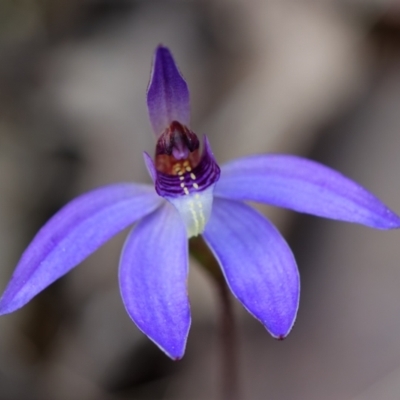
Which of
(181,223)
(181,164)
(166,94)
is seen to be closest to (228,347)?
(181,223)

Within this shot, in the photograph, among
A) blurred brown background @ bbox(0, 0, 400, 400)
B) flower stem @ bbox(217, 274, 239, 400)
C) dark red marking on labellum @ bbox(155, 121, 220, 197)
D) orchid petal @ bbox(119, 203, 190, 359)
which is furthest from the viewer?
blurred brown background @ bbox(0, 0, 400, 400)

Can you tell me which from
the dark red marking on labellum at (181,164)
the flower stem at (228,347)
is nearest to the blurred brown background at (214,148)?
the flower stem at (228,347)

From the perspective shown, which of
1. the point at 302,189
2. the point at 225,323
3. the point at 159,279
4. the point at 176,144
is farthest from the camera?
the point at 225,323

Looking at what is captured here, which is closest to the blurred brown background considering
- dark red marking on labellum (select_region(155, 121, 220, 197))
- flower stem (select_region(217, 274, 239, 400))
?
flower stem (select_region(217, 274, 239, 400))

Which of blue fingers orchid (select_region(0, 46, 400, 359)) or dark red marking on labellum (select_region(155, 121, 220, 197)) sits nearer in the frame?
blue fingers orchid (select_region(0, 46, 400, 359))

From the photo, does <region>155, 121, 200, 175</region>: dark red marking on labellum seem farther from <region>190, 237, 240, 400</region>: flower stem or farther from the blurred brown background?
the blurred brown background

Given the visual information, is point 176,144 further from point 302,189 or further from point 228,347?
point 228,347

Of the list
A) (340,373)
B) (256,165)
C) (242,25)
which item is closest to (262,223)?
(256,165)

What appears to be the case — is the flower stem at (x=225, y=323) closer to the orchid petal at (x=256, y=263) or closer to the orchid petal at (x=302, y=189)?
the orchid petal at (x=256, y=263)
